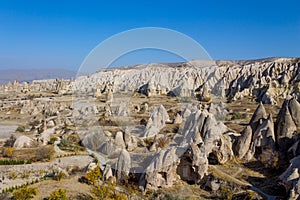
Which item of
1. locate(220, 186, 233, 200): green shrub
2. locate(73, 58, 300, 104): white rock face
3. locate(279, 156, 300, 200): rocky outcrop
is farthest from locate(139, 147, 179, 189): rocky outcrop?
locate(73, 58, 300, 104): white rock face

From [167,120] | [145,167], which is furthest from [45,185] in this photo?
[167,120]

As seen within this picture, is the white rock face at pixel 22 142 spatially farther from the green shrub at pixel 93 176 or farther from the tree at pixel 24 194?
the tree at pixel 24 194

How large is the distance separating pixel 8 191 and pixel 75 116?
20.7 meters

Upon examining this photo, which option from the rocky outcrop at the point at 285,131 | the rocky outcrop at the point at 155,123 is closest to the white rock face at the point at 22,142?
the rocky outcrop at the point at 155,123

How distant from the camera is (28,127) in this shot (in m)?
31.9

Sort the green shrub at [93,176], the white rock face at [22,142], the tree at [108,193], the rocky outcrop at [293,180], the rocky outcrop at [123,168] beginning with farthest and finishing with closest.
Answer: the white rock face at [22,142] < the rocky outcrop at [123,168] < the green shrub at [93,176] < the tree at [108,193] < the rocky outcrop at [293,180]

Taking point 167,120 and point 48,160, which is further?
point 167,120

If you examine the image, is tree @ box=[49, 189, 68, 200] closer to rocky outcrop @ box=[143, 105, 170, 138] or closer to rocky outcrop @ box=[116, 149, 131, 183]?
rocky outcrop @ box=[116, 149, 131, 183]

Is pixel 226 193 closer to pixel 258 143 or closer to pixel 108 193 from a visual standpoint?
pixel 258 143

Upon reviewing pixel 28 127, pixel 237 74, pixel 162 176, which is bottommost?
pixel 28 127

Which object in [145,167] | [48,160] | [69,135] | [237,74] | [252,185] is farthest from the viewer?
[237,74]

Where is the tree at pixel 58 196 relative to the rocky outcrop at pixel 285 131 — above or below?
below

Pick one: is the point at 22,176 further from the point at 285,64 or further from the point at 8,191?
the point at 285,64

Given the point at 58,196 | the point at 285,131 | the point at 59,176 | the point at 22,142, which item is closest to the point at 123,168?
the point at 59,176
